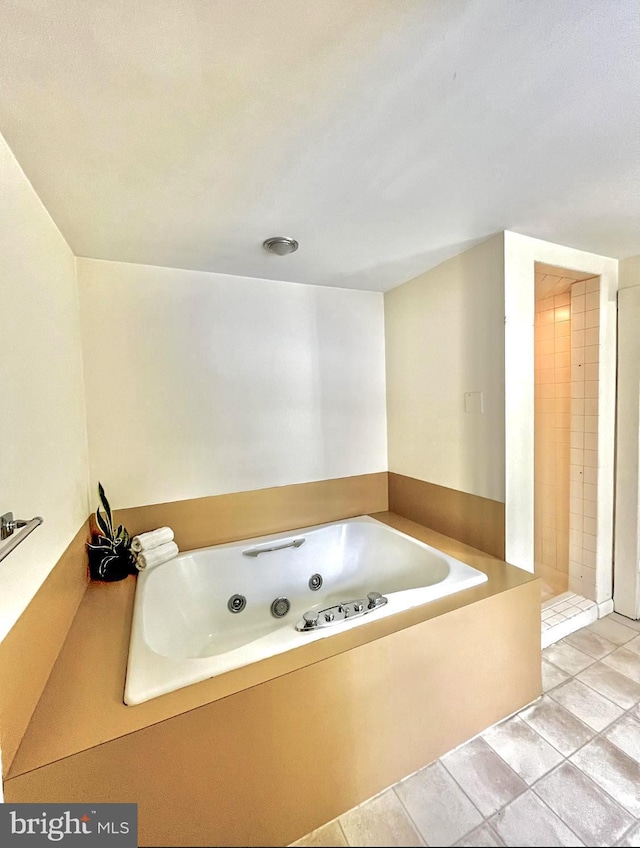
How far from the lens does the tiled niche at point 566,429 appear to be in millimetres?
2107

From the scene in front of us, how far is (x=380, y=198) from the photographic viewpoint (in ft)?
4.53

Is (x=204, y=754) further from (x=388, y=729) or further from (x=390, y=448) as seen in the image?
(x=390, y=448)

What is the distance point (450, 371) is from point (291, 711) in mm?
1706

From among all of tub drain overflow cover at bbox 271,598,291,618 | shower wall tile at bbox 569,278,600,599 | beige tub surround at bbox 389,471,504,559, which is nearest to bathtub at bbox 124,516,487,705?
tub drain overflow cover at bbox 271,598,291,618

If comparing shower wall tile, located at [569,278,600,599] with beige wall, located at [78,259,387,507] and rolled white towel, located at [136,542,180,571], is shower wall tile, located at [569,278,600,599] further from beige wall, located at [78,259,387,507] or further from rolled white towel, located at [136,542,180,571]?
rolled white towel, located at [136,542,180,571]

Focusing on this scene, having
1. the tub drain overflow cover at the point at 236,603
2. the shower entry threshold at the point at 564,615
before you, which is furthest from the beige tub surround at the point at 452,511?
the tub drain overflow cover at the point at 236,603

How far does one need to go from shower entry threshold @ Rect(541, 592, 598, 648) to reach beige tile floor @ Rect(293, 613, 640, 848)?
0.14ft

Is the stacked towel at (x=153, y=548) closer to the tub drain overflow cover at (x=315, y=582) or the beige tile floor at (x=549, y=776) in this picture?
the tub drain overflow cover at (x=315, y=582)

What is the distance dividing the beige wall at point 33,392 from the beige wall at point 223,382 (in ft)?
0.81

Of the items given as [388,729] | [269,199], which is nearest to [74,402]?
[269,199]

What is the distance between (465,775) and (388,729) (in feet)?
1.87

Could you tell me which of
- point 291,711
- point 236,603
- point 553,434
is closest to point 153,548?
point 236,603

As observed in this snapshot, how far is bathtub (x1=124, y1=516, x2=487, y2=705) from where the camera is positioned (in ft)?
3.87

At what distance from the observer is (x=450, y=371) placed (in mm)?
2039
